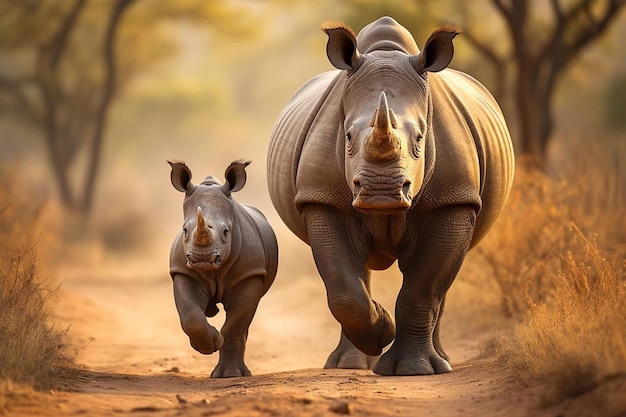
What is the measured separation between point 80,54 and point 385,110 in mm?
21225

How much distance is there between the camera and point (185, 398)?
6195 mm

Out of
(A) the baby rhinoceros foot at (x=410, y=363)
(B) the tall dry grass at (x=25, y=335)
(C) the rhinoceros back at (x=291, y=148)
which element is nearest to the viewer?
(B) the tall dry grass at (x=25, y=335)

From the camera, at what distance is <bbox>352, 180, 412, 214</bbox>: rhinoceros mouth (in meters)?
6.32

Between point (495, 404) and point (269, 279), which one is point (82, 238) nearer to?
point (269, 279)

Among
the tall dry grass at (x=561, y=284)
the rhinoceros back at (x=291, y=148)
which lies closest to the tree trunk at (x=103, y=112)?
the tall dry grass at (x=561, y=284)

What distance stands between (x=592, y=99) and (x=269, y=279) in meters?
25.9

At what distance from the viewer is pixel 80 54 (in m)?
26.6

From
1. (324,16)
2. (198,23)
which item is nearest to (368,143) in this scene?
(198,23)

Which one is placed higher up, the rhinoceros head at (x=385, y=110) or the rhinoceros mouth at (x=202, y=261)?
the rhinoceros head at (x=385, y=110)

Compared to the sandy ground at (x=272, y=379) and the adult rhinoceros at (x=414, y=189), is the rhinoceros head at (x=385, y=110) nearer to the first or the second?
the adult rhinoceros at (x=414, y=189)

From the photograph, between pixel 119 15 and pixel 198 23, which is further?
pixel 198 23

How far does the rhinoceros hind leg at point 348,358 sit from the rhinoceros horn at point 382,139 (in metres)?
2.57

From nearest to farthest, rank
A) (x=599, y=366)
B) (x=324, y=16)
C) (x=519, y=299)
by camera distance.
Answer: (x=599, y=366), (x=519, y=299), (x=324, y=16)

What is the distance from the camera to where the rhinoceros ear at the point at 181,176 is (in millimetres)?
8219
